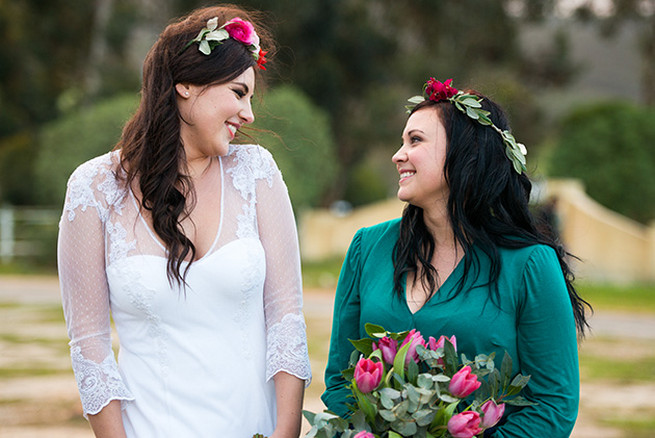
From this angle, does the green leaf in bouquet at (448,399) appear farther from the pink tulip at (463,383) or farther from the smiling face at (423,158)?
the smiling face at (423,158)

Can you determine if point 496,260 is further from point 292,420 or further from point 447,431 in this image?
point 292,420

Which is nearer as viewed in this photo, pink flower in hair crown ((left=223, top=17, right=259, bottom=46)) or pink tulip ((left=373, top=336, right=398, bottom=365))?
pink tulip ((left=373, top=336, right=398, bottom=365))

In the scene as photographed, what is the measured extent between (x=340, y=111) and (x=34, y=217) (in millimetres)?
10101

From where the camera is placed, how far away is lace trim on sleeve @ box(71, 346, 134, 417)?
95.3 inches

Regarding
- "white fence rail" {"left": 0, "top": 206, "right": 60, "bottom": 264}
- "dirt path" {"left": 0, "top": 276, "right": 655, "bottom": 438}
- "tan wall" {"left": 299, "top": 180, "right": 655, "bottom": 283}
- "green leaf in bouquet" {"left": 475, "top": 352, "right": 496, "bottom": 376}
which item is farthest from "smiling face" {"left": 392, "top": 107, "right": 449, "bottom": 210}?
"white fence rail" {"left": 0, "top": 206, "right": 60, "bottom": 264}

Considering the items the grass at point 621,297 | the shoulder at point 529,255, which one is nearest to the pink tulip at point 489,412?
the shoulder at point 529,255

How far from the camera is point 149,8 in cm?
2998

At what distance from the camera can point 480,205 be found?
2473 millimetres

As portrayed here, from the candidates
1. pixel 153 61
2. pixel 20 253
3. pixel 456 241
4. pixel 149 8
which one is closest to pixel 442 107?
pixel 456 241

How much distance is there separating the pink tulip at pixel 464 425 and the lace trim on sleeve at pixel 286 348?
0.69 meters

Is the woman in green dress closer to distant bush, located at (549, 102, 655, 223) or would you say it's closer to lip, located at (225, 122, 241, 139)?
lip, located at (225, 122, 241, 139)

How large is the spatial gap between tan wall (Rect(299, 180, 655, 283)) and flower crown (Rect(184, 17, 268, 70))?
46.1 ft

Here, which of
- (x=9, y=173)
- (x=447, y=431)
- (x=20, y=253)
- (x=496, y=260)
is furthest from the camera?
(x=9, y=173)

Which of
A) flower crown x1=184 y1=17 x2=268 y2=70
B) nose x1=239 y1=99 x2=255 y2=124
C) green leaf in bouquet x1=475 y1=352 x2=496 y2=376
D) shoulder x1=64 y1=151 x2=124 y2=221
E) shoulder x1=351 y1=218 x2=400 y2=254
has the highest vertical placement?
flower crown x1=184 y1=17 x2=268 y2=70
